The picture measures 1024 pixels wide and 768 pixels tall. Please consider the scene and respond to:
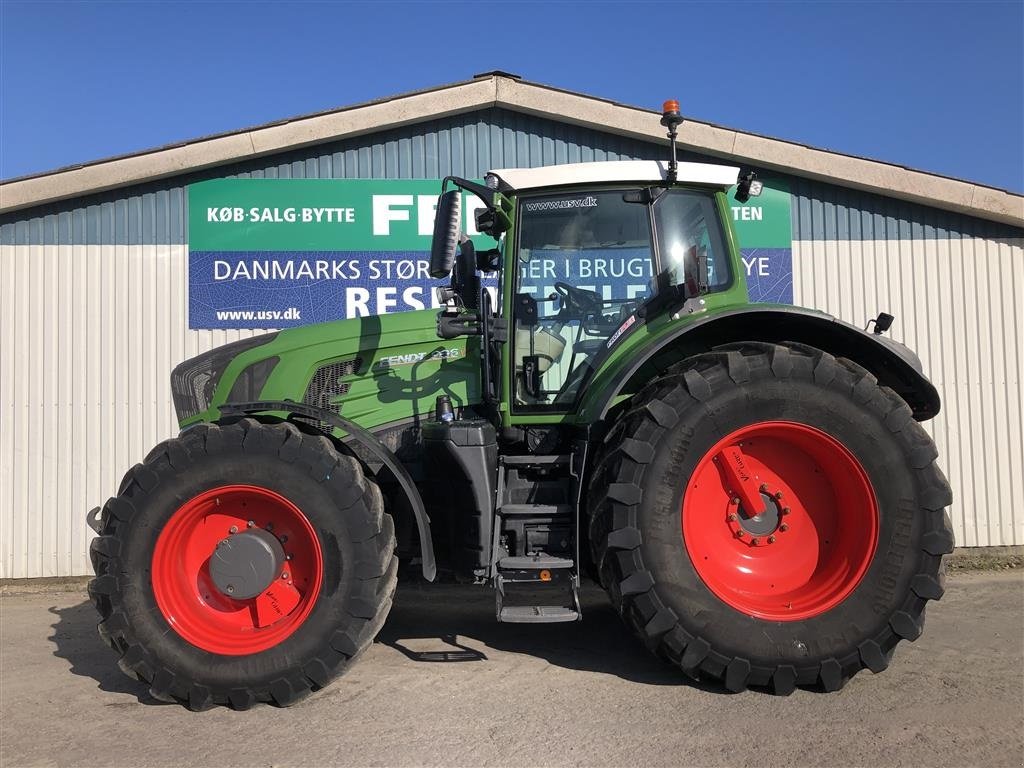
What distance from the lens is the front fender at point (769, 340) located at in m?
3.51

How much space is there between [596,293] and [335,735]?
2.47 meters

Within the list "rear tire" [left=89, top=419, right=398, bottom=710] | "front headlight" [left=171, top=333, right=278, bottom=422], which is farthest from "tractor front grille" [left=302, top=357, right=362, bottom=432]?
"rear tire" [left=89, top=419, right=398, bottom=710]

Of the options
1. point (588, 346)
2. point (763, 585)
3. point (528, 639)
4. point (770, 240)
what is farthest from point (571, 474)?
point (770, 240)

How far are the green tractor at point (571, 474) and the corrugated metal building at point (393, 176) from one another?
2.98 m

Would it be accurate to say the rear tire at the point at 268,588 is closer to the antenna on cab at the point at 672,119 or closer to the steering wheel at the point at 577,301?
the steering wheel at the point at 577,301

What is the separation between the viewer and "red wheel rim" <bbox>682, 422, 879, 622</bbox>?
11.1 feet

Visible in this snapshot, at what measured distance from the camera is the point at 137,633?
3.30m

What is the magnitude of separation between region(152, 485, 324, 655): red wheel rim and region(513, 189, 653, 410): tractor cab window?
1336mm

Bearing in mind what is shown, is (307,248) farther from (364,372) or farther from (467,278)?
(467,278)

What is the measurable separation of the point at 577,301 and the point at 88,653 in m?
3.58

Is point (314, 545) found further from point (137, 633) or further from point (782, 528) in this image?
point (782, 528)

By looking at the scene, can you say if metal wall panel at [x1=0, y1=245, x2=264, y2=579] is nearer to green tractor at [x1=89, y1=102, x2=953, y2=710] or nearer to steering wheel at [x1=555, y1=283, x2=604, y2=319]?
green tractor at [x1=89, y1=102, x2=953, y2=710]

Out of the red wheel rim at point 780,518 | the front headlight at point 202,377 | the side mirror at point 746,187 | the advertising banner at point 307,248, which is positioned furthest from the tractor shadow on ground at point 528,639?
the advertising banner at point 307,248

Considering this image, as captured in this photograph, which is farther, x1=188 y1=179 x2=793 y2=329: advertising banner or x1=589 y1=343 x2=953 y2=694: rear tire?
x1=188 y1=179 x2=793 y2=329: advertising banner
